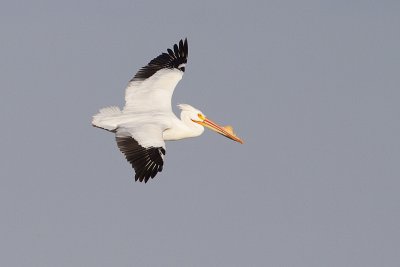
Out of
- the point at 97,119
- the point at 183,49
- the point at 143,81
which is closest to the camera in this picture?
the point at 97,119

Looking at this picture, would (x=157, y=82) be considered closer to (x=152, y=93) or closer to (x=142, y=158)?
(x=152, y=93)

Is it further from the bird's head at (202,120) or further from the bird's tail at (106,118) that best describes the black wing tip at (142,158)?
the bird's head at (202,120)

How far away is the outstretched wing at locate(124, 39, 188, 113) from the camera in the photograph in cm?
2261

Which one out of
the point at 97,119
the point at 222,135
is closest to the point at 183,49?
the point at 222,135

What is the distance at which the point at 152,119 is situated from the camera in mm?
21234

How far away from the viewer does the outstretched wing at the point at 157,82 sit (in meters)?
22.6

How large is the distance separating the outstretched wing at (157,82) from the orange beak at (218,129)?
1.01 metres

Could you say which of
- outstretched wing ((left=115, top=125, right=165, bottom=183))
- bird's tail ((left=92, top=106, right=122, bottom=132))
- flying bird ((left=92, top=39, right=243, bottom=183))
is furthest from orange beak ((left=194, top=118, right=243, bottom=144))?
outstretched wing ((left=115, top=125, right=165, bottom=183))

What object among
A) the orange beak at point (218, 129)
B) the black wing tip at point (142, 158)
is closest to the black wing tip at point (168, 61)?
the orange beak at point (218, 129)

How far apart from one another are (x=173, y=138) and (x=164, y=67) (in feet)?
9.71

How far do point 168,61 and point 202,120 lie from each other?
89.5 inches

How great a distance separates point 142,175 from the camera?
1923cm

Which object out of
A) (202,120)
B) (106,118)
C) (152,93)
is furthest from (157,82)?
(106,118)

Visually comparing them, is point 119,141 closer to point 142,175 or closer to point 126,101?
point 142,175
